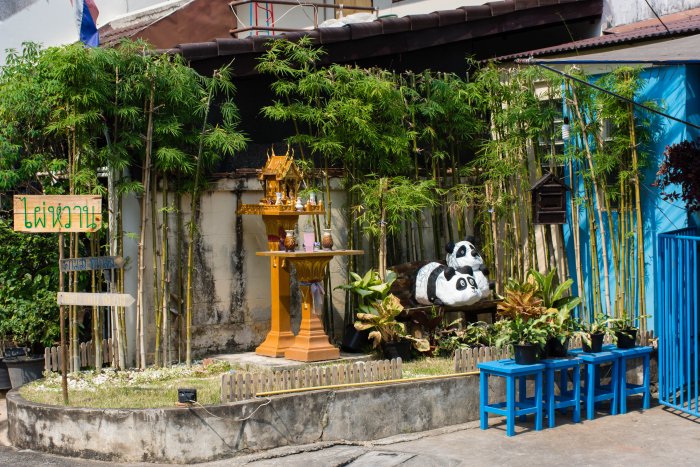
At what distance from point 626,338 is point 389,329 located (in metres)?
2.50

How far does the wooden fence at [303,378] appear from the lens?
29.0 feet

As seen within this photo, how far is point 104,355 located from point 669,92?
22.3 feet

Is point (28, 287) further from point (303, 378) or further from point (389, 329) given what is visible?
point (389, 329)

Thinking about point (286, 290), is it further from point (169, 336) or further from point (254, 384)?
point (254, 384)

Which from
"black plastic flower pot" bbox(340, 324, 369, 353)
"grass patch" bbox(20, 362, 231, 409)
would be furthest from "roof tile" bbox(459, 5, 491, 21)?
"grass patch" bbox(20, 362, 231, 409)

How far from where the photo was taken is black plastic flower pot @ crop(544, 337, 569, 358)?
9.59 metres

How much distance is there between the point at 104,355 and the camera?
10828 millimetres

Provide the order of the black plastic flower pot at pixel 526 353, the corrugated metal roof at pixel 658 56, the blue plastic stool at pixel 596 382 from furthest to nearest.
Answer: the blue plastic stool at pixel 596 382, the black plastic flower pot at pixel 526 353, the corrugated metal roof at pixel 658 56

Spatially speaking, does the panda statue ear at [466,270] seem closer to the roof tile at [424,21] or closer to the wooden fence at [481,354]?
the wooden fence at [481,354]

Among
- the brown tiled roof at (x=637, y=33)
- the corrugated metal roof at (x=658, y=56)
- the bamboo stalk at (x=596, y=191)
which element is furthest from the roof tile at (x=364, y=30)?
the corrugated metal roof at (x=658, y=56)

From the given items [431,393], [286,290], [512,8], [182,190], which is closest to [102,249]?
[182,190]

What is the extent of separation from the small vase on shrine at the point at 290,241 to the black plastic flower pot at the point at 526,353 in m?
2.78

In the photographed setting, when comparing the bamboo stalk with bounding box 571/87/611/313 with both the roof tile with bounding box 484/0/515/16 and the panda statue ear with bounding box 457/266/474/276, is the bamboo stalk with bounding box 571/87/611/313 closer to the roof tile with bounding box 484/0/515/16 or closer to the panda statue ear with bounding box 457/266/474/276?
the panda statue ear with bounding box 457/266/474/276

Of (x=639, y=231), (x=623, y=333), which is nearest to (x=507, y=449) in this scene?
(x=623, y=333)
